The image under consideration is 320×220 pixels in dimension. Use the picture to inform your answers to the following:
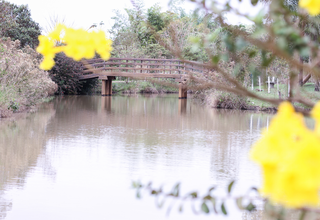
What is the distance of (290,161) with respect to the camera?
1.46ft

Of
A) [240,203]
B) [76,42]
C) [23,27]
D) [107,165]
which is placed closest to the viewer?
[76,42]

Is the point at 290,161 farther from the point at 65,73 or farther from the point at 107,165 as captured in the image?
the point at 65,73

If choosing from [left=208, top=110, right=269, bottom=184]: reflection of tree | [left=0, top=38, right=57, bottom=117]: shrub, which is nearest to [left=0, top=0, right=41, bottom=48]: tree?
[left=0, top=38, right=57, bottom=117]: shrub

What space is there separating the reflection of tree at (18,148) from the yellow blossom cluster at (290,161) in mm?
3089

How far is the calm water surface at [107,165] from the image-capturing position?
346cm

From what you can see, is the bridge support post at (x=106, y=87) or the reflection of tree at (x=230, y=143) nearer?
the reflection of tree at (x=230, y=143)

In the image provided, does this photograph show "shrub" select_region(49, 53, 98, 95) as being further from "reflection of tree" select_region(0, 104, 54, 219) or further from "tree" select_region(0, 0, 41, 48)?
"reflection of tree" select_region(0, 104, 54, 219)

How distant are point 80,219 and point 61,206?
0.32 meters

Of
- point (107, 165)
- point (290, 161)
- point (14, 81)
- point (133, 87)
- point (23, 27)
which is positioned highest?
point (23, 27)

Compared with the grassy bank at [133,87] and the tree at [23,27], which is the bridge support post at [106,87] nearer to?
the grassy bank at [133,87]

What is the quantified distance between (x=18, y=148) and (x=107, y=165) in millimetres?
1654

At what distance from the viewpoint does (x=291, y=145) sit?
0.49 metres

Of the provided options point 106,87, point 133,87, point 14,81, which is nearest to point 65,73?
point 106,87

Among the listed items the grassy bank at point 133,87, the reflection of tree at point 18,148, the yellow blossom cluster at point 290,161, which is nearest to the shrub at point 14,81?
the reflection of tree at point 18,148
